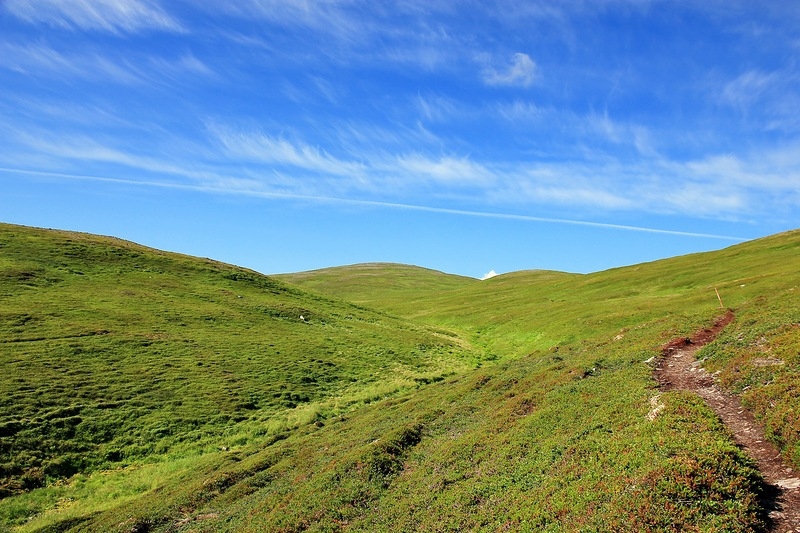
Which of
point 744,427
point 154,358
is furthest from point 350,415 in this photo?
point 744,427

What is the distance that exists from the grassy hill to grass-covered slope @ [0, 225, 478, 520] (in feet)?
0.91

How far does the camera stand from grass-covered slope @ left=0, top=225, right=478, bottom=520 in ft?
120

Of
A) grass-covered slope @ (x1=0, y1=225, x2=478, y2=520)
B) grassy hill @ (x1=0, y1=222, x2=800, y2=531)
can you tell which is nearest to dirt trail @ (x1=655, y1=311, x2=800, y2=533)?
grassy hill @ (x1=0, y1=222, x2=800, y2=531)

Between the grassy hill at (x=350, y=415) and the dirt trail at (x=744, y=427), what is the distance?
0.45 metres

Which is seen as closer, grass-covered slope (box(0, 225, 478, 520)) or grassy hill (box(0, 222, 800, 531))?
grassy hill (box(0, 222, 800, 531))

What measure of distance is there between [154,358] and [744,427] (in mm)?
54319

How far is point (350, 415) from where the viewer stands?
42.1m

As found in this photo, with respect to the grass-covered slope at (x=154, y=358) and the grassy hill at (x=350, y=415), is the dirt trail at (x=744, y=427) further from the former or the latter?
the grass-covered slope at (x=154, y=358)

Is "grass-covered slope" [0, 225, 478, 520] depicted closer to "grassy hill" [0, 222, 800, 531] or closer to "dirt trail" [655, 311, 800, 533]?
"grassy hill" [0, 222, 800, 531]

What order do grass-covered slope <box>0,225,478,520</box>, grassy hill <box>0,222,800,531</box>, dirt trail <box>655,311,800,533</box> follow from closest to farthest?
dirt trail <box>655,311,800,533</box>, grassy hill <box>0,222,800,531</box>, grass-covered slope <box>0,225,478,520</box>

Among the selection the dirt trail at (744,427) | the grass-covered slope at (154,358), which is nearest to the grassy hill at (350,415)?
the grass-covered slope at (154,358)

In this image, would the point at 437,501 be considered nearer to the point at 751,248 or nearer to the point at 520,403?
the point at 520,403

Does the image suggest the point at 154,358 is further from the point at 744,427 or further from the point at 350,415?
the point at 744,427

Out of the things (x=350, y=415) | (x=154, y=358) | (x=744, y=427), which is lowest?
(x=350, y=415)
